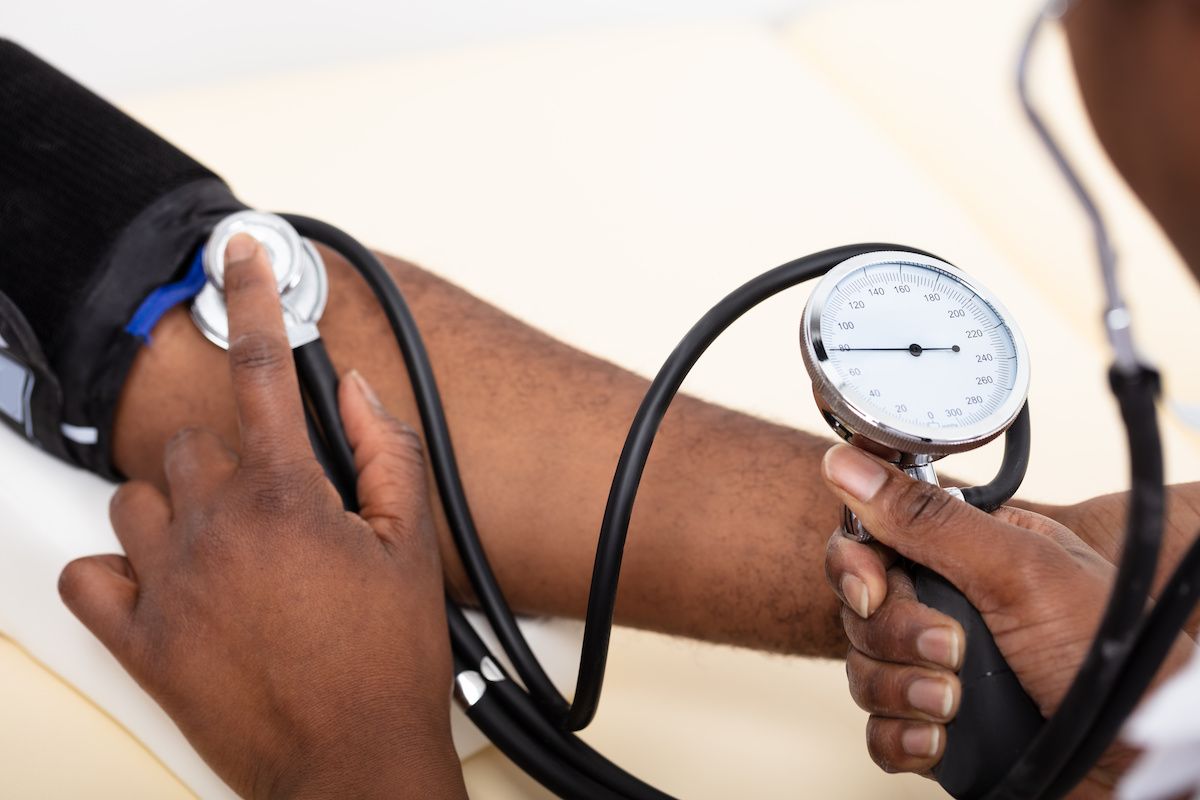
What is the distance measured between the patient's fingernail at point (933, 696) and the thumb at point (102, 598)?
0.54m

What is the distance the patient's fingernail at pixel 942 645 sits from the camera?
61 centimetres

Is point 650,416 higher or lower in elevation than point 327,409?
higher

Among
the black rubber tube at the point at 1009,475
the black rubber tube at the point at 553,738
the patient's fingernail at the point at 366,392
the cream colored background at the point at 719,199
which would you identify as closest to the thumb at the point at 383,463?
the patient's fingernail at the point at 366,392

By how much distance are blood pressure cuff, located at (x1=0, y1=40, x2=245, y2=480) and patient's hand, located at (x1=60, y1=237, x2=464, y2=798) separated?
111mm

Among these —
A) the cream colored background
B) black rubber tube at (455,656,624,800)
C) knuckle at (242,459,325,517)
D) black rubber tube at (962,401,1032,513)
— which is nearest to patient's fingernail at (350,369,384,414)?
knuckle at (242,459,325,517)

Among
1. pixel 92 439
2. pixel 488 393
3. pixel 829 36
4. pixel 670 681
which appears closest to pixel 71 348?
pixel 92 439

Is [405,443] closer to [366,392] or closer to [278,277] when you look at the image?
[366,392]

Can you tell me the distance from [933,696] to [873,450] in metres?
0.15

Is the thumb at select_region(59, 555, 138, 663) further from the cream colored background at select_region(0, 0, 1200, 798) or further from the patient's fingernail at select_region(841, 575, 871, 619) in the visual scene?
the patient's fingernail at select_region(841, 575, 871, 619)

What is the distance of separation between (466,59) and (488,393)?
3.21 ft

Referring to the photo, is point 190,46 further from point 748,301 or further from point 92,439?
point 748,301

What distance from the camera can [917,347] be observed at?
68cm

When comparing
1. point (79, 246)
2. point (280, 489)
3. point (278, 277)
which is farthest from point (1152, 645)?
point (79, 246)

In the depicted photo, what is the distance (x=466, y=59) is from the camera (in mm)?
1730
